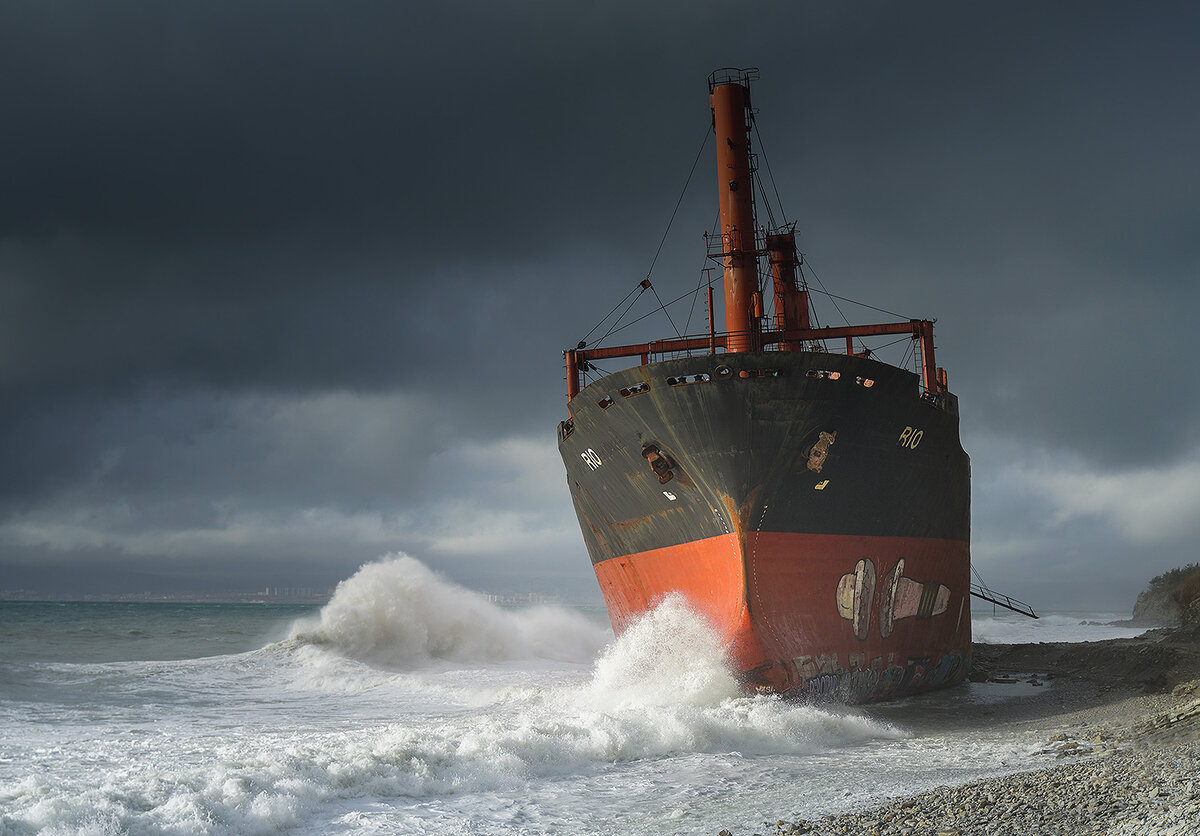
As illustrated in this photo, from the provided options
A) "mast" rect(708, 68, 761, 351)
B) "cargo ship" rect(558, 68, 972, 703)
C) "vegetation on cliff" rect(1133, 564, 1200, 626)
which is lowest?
"vegetation on cliff" rect(1133, 564, 1200, 626)

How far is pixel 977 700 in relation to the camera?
39.8ft

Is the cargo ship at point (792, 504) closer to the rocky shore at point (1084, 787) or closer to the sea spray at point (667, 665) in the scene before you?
the sea spray at point (667, 665)

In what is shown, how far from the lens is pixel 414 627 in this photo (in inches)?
859

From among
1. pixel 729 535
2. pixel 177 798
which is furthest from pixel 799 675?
pixel 177 798

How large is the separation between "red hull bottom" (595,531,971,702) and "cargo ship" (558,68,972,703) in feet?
0.08

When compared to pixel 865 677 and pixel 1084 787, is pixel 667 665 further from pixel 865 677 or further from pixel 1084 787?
pixel 1084 787

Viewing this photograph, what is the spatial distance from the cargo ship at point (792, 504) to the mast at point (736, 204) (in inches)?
23.4

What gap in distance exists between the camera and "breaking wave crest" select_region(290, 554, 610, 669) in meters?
21.1

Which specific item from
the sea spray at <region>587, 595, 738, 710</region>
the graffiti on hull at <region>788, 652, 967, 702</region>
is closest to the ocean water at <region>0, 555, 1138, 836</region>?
the sea spray at <region>587, 595, 738, 710</region>

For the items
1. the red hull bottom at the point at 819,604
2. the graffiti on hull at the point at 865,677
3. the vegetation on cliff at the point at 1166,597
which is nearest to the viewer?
the red hull bottom at the point at 819,604

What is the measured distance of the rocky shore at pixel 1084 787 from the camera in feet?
16.4

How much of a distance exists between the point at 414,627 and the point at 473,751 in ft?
50.0

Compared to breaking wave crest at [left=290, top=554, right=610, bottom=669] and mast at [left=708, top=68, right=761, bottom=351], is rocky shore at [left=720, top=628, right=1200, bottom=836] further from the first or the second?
breaking wave crest at [left=290, top=554, right=610, bottom=669]

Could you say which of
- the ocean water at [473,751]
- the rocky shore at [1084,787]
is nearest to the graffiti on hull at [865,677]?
the ocean water at [473,751]
